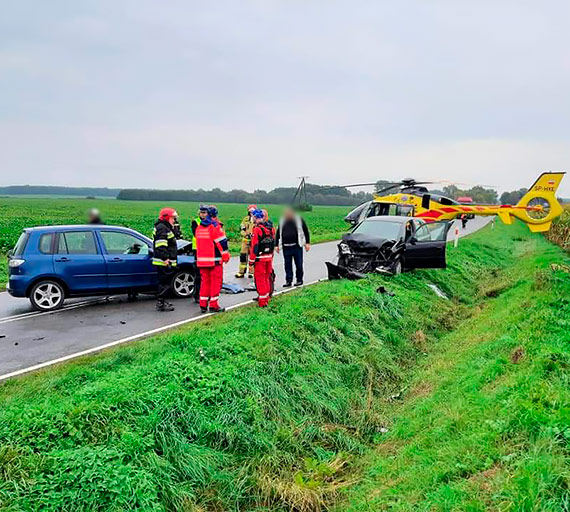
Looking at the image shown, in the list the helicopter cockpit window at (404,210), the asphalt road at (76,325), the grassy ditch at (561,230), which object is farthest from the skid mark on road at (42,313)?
the grassy ditch at (561,230)

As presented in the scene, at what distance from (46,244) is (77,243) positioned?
0.55 m

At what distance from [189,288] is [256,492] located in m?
6.30

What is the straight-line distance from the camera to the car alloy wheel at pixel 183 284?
33.7 ft

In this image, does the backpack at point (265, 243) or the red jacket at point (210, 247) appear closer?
the red jacket at point (210, 247)

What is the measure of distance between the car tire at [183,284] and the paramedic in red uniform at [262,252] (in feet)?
6.23

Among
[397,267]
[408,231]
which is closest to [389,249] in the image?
[397,267]

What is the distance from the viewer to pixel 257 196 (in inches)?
550

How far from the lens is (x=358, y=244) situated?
12.4m

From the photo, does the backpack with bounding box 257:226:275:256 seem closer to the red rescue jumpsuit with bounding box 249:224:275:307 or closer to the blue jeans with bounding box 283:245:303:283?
the red rescue jumpsuit with bounding box 249:224:275:307

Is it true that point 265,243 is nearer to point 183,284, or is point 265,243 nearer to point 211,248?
point 211,248

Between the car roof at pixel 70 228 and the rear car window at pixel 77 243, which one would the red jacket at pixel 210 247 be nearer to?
the car roof at pixel 70 228

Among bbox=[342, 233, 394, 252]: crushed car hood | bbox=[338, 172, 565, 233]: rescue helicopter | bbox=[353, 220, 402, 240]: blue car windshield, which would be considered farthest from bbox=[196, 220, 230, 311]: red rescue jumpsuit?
bbox=[338, 172, 565, 233]: rescue helicopter

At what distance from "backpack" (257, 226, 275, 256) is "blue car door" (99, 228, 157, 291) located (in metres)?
2.49

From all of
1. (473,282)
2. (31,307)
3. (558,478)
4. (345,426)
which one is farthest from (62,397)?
(473,282)
